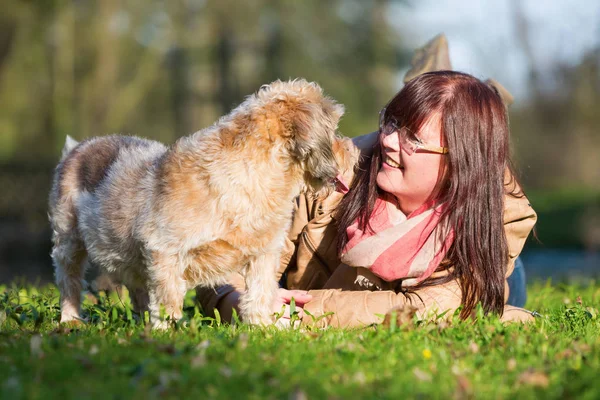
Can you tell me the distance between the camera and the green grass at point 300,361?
10.2 feet

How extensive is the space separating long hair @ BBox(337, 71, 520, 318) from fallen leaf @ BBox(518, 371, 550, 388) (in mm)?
1723

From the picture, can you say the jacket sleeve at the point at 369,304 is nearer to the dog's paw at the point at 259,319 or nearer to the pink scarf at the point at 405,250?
the pink scarf at the point at 405,250

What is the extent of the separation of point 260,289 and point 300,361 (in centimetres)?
143

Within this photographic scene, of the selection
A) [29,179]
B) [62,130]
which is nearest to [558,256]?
[29,179]

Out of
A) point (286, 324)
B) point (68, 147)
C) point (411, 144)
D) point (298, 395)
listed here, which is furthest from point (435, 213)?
point (68, 147)

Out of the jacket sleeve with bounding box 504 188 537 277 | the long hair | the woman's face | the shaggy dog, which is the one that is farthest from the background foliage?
the shaggy dog

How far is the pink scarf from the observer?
16.7ft

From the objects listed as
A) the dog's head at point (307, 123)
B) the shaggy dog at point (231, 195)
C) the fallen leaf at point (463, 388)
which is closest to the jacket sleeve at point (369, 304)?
the shaggy dog at point (231, 195)

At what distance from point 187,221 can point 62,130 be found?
64.7 feet

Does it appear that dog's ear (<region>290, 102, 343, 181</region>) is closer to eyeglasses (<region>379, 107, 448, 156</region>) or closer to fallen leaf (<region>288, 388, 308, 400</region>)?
eyeglasses (<region>379, 107, 448, 156</region>)

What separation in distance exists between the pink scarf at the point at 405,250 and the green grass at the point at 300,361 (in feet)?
2.04

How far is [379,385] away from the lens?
3.21 metres

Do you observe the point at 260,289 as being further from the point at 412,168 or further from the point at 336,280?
the point at 412,168

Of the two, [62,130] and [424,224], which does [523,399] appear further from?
[62,130]
